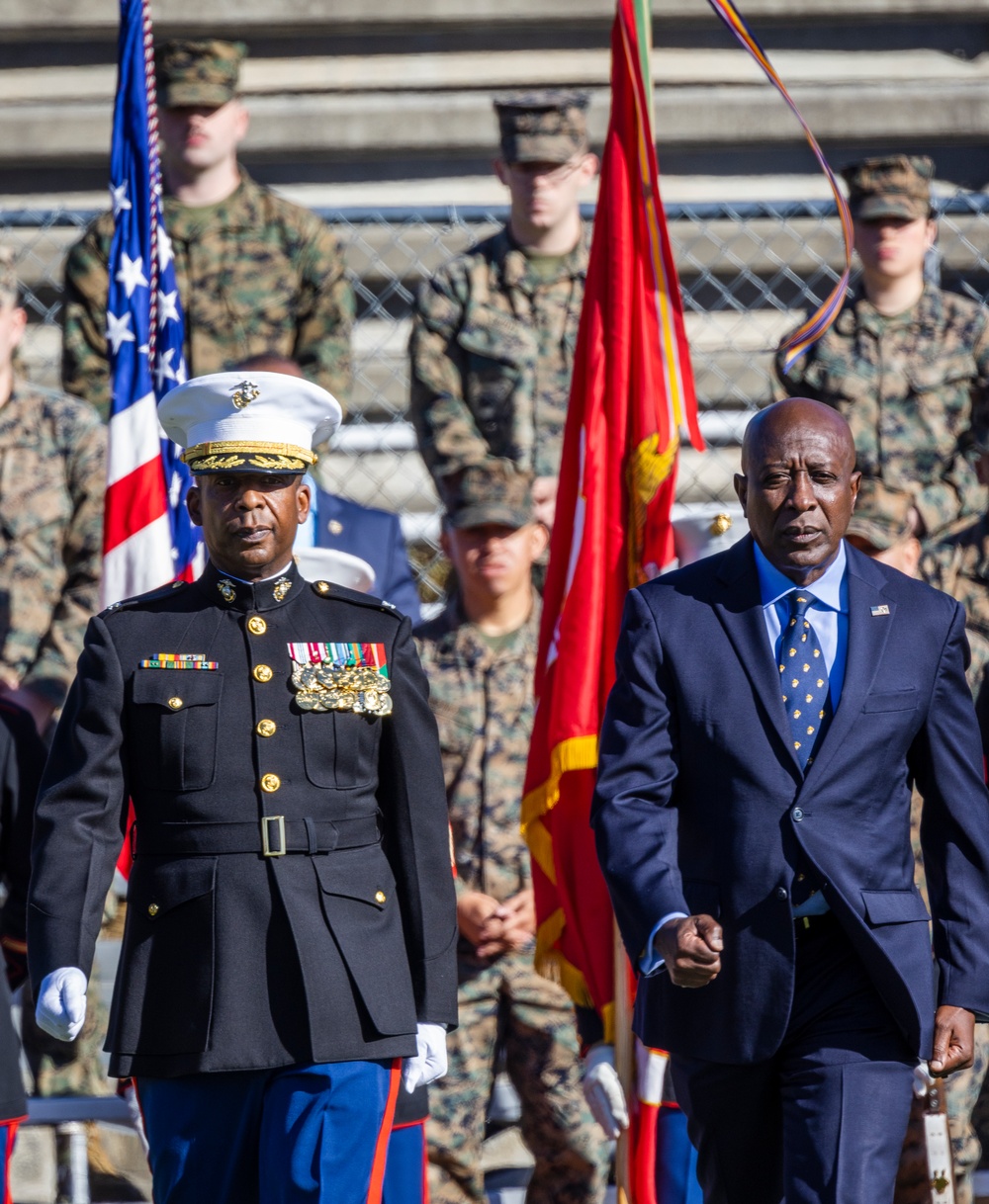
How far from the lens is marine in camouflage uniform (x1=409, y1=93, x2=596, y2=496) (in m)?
6.60

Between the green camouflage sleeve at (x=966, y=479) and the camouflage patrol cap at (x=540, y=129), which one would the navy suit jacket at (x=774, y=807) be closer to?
the green camouflage sleeve at (x=966, y=479)

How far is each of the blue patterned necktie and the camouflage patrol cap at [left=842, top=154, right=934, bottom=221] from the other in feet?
9.70

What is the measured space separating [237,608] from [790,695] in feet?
3.44

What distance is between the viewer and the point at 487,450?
6605 millimetres

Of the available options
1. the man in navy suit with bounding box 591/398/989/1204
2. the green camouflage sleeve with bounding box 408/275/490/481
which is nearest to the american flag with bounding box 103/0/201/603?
the green camouflage sleeve with bounding box 408/275/490/481

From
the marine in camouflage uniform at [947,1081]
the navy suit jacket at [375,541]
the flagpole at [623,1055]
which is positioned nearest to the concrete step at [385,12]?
the marine in camouflage uniform at [947,1081]

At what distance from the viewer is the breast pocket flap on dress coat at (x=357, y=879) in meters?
3.97

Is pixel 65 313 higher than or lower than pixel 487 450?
higher

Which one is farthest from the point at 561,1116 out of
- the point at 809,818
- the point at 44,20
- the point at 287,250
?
the point at 44,20

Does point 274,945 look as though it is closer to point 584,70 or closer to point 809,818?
point 809,818

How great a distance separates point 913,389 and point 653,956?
332 cm

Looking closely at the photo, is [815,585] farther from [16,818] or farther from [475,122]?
[475,122]

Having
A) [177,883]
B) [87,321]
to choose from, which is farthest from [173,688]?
[87,321]

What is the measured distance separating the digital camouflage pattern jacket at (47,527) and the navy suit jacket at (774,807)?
253 cm
